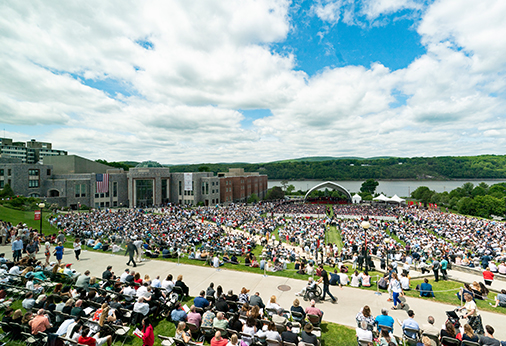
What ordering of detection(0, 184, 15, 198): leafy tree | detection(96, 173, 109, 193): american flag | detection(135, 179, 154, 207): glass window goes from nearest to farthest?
detection(0, 184, 15, 198): leafy tree < detection(96, 173, 109, 193): american flag < detection(135, 179, 154, 207): glass window

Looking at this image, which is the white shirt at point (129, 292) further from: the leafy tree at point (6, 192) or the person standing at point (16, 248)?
the leafy tree at point (6, 192)

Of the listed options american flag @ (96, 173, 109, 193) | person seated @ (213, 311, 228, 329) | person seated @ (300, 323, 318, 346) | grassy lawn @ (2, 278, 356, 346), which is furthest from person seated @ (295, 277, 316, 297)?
american flag @ (96, 173, 109, 193)

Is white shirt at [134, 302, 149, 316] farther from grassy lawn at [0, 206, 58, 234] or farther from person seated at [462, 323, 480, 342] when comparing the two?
grassy lawn at [0, 206, 58, 234]

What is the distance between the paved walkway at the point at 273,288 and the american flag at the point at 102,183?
4005 cm

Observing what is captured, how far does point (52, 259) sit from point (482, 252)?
89.3 feet

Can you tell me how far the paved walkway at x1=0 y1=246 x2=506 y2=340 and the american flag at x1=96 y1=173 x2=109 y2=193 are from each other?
40048 mm

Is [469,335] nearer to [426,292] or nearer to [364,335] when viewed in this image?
[364,335]

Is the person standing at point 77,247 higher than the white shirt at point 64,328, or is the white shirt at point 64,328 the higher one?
the white shirt at point 64,328

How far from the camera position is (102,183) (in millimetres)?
51344

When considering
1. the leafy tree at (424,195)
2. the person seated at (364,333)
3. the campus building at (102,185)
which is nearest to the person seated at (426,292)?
the person seated at (364,333)

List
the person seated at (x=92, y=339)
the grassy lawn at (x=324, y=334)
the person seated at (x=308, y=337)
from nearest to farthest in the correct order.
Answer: the person seated at (x=92, y=339)
the person seated at (x=308, y=337)
the grassy lawn at (x=324, y=334)

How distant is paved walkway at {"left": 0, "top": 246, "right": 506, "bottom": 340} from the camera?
7.96 m

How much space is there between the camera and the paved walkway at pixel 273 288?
7.96m

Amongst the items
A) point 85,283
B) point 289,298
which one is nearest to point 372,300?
point 289,298
